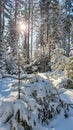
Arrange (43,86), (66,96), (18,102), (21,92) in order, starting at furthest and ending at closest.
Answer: (66,96) → (43,86) → (21,92) → (18,102)

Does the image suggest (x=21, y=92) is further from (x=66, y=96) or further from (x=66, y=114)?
(x=66, y=96)

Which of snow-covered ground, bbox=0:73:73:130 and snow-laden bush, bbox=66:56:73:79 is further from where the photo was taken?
snow-laden bush, bbox=66:56:73:79

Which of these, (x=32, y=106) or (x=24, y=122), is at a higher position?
(x=32, y=106)

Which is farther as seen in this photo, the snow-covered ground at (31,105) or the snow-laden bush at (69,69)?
the snow-laden bush at (69,69)

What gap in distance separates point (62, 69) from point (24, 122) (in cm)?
468

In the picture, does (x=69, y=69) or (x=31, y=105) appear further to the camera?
(x=69, y=69)

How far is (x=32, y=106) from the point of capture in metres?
4.05

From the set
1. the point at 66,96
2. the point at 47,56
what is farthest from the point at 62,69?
the point at 47,56

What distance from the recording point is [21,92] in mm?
4250

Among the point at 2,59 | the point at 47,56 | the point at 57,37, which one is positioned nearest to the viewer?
the point at 2,59

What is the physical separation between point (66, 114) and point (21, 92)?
1320mm

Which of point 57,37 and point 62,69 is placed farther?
point 57,37

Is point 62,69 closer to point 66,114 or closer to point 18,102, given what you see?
point 66,114

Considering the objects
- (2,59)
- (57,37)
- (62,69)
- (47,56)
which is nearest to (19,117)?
(62,69)
